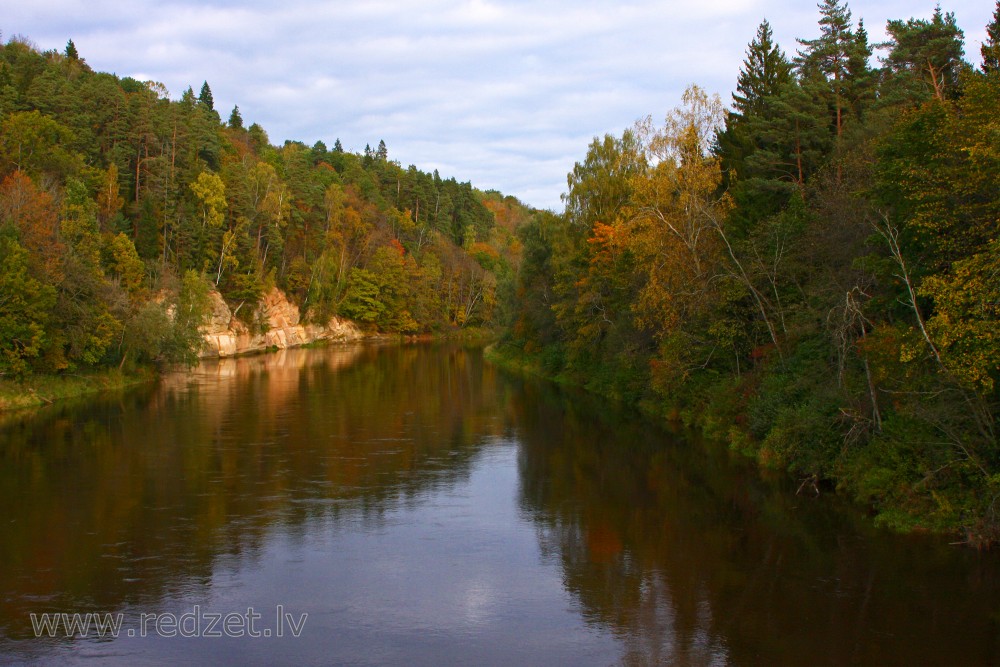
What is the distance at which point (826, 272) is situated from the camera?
25.8 m

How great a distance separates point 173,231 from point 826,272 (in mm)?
59259

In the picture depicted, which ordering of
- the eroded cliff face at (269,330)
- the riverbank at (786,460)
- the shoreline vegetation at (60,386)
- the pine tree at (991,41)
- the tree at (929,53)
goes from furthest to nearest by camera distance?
1. the eroded cliff face at (269,330)
2. the shoreline vegetation at (60,386)
3. the tree at (929,53)
4. the pine tree at (991,41)
5. the riverbank at (786,460)

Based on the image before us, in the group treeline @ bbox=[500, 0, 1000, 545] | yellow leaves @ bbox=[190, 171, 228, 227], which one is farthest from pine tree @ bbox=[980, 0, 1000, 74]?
yellow leaves @ bbox=[190, 171, 228, 227]

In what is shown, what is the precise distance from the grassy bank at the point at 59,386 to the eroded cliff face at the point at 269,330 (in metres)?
16.8

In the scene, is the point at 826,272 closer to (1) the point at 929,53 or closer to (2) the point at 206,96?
(1) the point at 929,53

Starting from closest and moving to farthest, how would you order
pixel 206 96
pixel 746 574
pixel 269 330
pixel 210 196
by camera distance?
pixel 746 574 → pixel 210 196 → pixel 269 330 → pixel 206 96

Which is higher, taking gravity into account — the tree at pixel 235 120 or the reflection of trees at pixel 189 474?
the tree at pixel 235 120

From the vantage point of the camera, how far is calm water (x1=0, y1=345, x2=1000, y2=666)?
40.0 feet

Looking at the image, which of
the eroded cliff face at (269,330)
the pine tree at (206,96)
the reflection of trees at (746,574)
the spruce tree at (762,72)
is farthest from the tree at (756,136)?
the pine tree at (206,96)

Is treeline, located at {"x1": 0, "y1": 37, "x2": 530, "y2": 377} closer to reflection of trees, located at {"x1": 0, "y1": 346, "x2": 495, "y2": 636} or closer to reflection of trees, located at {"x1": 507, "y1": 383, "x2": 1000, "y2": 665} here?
reflection of trees, located at {"x1": 0, "y1": 346, "x2": 495, "y2": 636}

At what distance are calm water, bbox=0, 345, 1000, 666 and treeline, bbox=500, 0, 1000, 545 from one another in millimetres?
1963

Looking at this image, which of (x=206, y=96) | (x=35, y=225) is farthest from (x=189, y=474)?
(x=206, y=96)

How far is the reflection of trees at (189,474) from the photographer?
15391mm

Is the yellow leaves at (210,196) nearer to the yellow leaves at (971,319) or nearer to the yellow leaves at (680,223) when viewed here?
the yellow leaves at (680,223)
